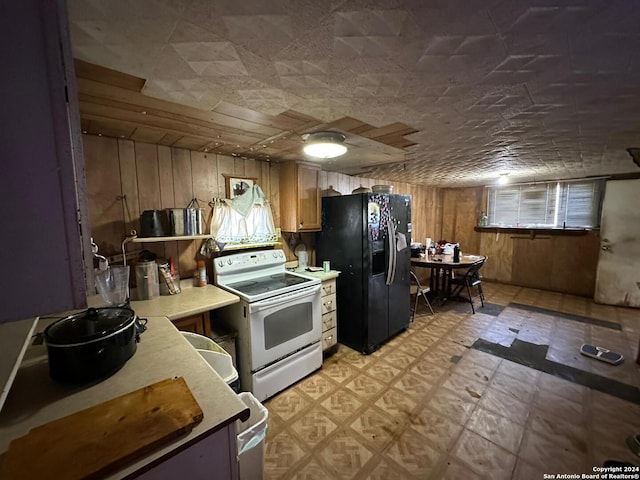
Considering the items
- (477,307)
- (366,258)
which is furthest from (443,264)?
(366,258)

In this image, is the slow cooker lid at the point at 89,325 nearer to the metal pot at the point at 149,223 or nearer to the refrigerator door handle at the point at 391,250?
the metal pot at the point at 149,223

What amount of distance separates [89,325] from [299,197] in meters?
1.99

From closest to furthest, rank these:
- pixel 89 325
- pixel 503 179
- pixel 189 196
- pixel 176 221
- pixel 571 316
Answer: pixel 89 325
pixel 176 221
pixel 189 196
pixel 571 316
pixel 503 179

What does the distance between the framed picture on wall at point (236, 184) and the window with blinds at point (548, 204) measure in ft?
16.5

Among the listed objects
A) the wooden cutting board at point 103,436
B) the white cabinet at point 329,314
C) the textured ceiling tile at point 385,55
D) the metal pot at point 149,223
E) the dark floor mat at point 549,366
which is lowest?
the dark floor mat at point 549,366

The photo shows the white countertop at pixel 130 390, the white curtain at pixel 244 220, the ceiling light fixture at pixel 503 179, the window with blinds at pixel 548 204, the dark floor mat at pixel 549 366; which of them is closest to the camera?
the white countertop at pixel 130 390

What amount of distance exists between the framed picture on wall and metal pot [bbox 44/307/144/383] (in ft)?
5.03

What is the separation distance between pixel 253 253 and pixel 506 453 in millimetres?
2357

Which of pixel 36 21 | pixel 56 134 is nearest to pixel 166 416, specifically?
pixel 56 134

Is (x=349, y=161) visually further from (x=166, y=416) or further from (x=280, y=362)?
(x=166, y=416)

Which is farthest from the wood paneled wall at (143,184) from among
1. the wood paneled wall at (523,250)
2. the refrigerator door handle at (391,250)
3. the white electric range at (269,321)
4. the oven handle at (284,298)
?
the wood paneled wall at (523,250)

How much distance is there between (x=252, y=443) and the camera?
46.3 inches

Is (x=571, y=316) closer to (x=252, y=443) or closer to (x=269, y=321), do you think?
(x=269, y=321)

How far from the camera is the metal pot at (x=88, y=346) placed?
97 centimetres
